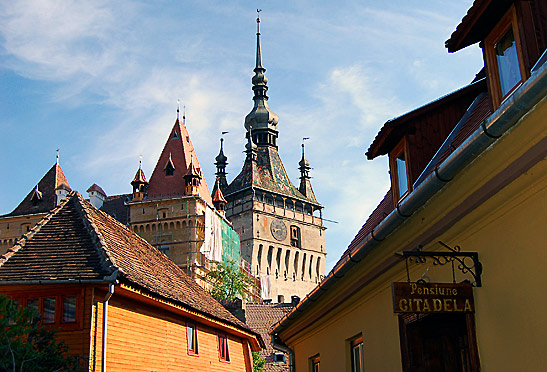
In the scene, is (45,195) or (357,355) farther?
(45,195)

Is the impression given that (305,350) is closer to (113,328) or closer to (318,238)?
(113,328)

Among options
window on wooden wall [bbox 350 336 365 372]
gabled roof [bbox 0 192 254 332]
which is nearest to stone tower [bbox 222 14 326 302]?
gabled roof [bbox 0 192 254 332]

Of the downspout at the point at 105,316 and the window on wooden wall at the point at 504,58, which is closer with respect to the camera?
the window on wooden wall at the point at 504,58

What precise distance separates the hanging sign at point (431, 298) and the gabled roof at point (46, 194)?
205 feet

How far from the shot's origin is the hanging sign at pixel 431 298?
5.19 metres

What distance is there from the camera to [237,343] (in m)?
21.8

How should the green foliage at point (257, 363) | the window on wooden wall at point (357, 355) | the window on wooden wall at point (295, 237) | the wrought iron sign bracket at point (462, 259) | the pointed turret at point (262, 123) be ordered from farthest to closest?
the pointed turret at point (262, 123), the window on wooden wall at point (295, 237), the green foliage at point (257, 363), the window on wooden wall at point (357, 355), the wrought iron sign bracket at point (462, 259)

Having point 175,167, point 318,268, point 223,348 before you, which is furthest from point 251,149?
point 223,348

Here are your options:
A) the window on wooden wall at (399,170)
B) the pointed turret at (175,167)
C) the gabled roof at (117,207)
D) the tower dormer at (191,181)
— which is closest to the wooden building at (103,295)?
the window on wooden wall at (399,170)

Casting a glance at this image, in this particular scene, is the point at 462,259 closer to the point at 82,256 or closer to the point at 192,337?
the point at 82,256

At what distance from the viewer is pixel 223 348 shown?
19.8 m

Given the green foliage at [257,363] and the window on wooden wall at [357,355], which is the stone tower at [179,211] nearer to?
the green foliage at [257,363]

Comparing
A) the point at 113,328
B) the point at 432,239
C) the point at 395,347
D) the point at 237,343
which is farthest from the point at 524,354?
the point at 237,343

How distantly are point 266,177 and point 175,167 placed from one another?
75.0ft
